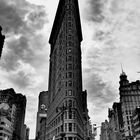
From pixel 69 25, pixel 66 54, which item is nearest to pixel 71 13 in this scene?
pixel 69 25

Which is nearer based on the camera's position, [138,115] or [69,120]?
[69,120]

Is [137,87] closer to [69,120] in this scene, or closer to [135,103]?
[135,103]

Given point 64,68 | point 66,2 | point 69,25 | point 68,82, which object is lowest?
point 68,82

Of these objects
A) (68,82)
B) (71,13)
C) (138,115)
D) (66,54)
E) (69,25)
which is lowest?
(138,115)

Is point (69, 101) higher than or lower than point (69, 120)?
higher

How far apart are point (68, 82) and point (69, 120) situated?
1700cm

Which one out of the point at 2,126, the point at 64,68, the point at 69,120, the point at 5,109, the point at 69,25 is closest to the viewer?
the point at 69,120

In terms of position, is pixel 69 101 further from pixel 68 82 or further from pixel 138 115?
pixel 138 115

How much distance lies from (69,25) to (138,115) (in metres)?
60.3

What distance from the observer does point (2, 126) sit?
107 metres

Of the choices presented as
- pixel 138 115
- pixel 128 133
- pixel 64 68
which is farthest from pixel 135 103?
pixel 64 68

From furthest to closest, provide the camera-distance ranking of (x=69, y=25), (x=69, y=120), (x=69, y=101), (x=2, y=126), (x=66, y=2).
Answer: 1. (x=2, y=126)
2. (x=66, y=2)
3. (x=69, y=25)
4. (x=69, y=101)
5. (x=69, y=120)

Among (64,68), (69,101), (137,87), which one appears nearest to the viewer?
(69,101)

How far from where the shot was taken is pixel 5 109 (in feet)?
392
